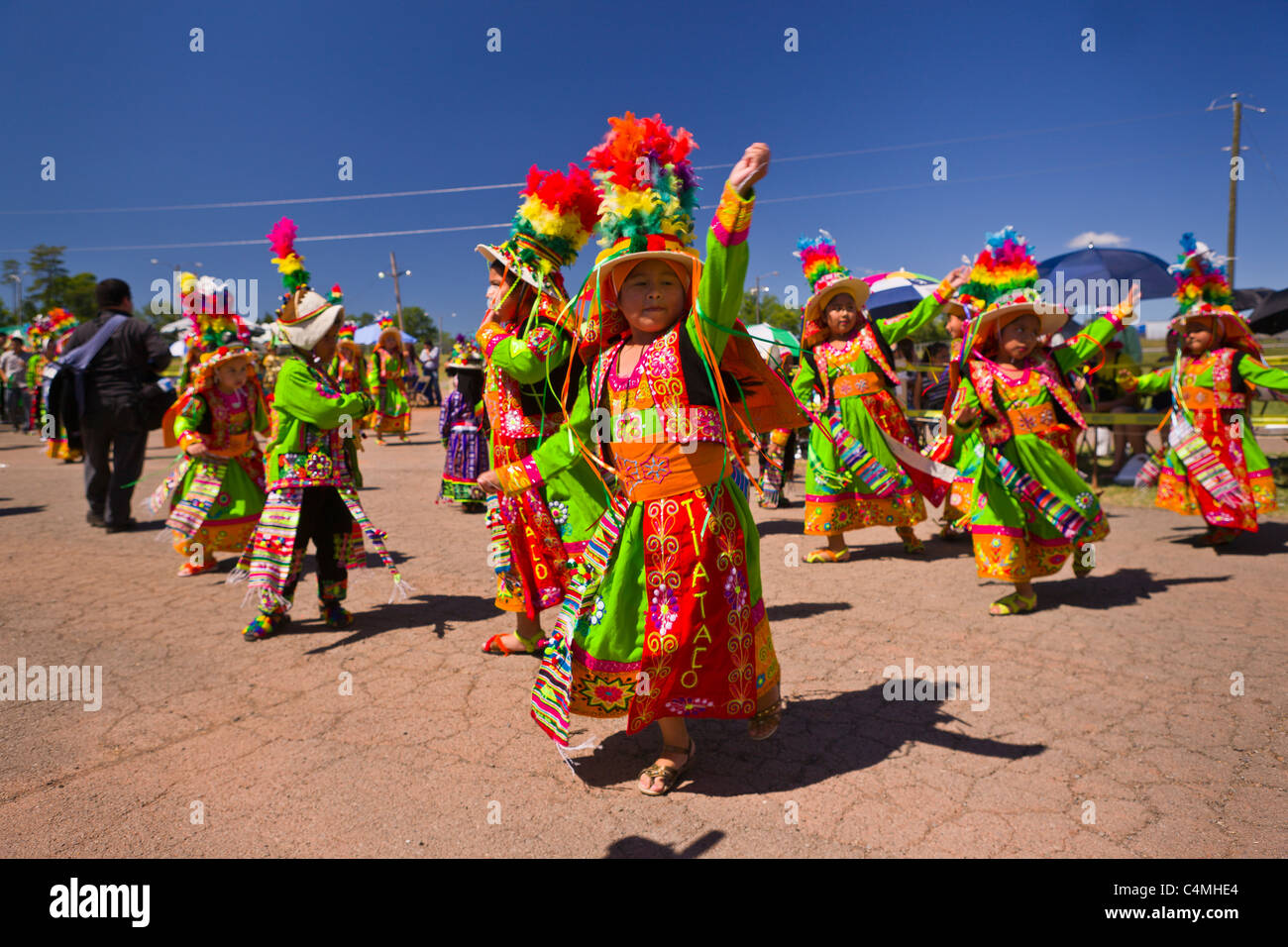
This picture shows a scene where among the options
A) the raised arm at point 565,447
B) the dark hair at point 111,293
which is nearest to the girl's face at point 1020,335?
the raised arm at point 565,447

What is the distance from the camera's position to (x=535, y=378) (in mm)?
3674

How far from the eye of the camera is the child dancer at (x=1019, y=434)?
4957 mm

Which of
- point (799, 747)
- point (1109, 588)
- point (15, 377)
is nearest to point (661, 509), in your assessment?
point (799, 747)

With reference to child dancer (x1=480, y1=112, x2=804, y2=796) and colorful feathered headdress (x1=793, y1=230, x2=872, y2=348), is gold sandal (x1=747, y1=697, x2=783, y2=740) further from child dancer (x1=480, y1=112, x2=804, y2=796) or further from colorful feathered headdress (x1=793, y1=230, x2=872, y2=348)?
colorful feathered headdress (x1=793, y1=230, x2=872, y2=348)

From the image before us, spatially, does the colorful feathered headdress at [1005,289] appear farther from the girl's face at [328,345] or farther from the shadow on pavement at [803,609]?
the girl's face at [328,345]

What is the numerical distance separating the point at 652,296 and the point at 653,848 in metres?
1.88

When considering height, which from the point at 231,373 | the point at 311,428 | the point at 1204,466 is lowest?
the point at 1204,466

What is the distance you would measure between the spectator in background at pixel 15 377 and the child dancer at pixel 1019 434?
72.9 feet

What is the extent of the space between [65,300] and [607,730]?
6080cm

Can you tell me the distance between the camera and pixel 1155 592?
547 centimetres

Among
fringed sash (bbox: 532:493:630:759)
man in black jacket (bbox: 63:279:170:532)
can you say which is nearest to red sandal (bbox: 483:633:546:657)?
fringed sash (bbox: 532:493:630:759)

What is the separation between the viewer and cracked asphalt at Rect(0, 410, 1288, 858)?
2.66 m

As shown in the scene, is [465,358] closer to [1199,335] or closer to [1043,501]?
[1043,501]
